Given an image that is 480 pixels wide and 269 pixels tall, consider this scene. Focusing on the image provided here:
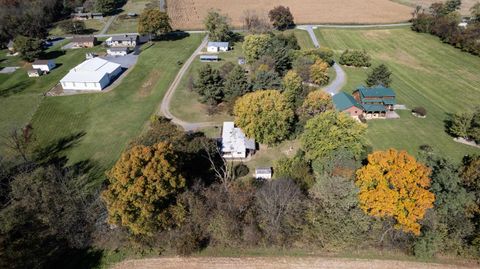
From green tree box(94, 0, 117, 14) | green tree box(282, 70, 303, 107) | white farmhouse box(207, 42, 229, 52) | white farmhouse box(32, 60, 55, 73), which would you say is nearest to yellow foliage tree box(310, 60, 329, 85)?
green tree box(282, 70, 303, 107)

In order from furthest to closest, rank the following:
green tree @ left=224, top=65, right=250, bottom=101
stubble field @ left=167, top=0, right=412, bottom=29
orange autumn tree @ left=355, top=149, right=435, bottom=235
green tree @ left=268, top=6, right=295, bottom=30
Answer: stubble field @ left=167, top=0, right=412, bottom=29
green tree @ left=268, top=6, right=295, bottom=30
green tree @ left=224, top=65, right=250, bottom=101
orange autumn tree @ left=355, top=149, right=435, bottom=235

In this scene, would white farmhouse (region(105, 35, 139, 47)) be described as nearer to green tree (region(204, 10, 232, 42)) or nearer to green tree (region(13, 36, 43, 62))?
green tree (region(13, 36, 43, 62))

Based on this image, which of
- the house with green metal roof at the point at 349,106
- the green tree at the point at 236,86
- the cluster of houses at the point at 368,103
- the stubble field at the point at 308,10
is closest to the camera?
the house with green metal roof at the point at 349,106

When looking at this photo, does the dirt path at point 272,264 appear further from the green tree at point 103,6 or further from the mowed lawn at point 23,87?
the green tree at point 103,6

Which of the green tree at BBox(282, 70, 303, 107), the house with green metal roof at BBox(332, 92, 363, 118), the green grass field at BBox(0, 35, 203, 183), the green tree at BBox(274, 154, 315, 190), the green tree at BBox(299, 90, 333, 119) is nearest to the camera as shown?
the green tree at BBox(274, 154, 315, 190)

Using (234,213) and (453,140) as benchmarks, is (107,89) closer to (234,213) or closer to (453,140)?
(234,213)

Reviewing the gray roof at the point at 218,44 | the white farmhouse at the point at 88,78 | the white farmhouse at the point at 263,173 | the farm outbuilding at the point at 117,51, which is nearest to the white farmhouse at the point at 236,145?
the white farmhouse at the point at 263,173

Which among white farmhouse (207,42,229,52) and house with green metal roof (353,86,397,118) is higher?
white farmhouse (207,42,229,52)

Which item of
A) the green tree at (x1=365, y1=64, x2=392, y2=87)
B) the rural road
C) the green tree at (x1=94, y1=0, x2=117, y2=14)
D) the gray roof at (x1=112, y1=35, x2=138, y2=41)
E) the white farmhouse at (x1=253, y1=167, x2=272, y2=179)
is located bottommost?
the white farmhouse at (x1=253, y1=167, x2=272, y2=179)
